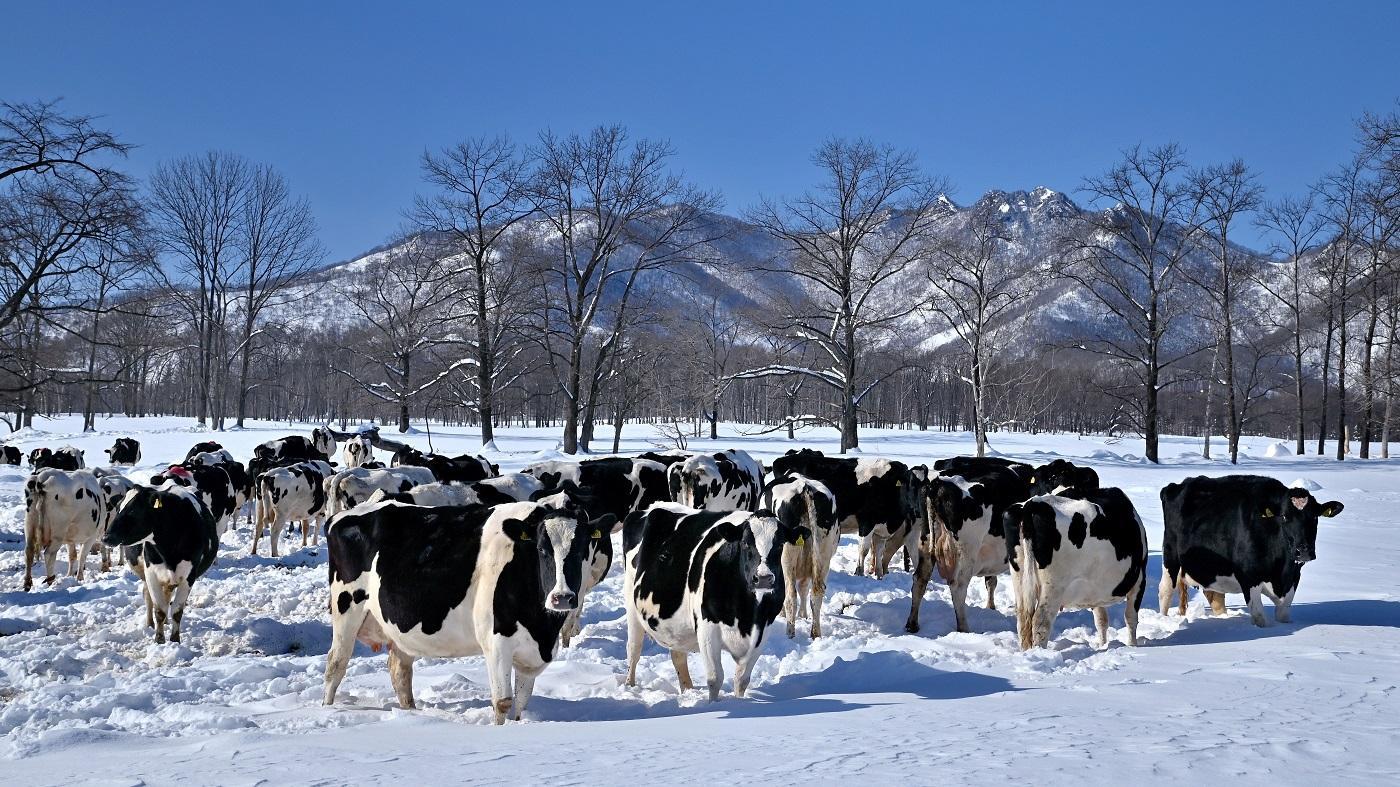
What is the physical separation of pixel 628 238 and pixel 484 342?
6.60 metres

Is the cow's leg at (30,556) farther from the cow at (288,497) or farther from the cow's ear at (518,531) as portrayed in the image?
the cow's ear at (518,531)

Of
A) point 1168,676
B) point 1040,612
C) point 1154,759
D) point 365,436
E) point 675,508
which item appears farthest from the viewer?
point 365,436

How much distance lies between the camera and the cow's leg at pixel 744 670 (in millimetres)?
7164

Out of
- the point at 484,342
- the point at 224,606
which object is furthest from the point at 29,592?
the point at 484,342

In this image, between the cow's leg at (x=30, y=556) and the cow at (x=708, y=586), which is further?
the cow's leg at (x=30, y=556)

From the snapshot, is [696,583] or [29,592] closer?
[696,583]

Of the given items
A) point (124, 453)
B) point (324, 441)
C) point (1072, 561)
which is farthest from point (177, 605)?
point (124, 453)

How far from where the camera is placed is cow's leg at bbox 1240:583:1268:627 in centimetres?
956

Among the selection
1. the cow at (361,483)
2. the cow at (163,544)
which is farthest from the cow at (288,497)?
the cow at (163,544)

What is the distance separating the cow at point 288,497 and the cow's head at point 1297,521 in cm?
1414

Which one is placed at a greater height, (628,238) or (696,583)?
(628,238)

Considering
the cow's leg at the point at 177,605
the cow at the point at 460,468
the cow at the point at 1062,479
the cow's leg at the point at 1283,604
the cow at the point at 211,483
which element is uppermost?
the cow at the point at 1062,479

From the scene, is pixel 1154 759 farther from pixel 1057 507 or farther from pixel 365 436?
pixel 365 436

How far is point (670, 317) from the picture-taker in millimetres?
35594
